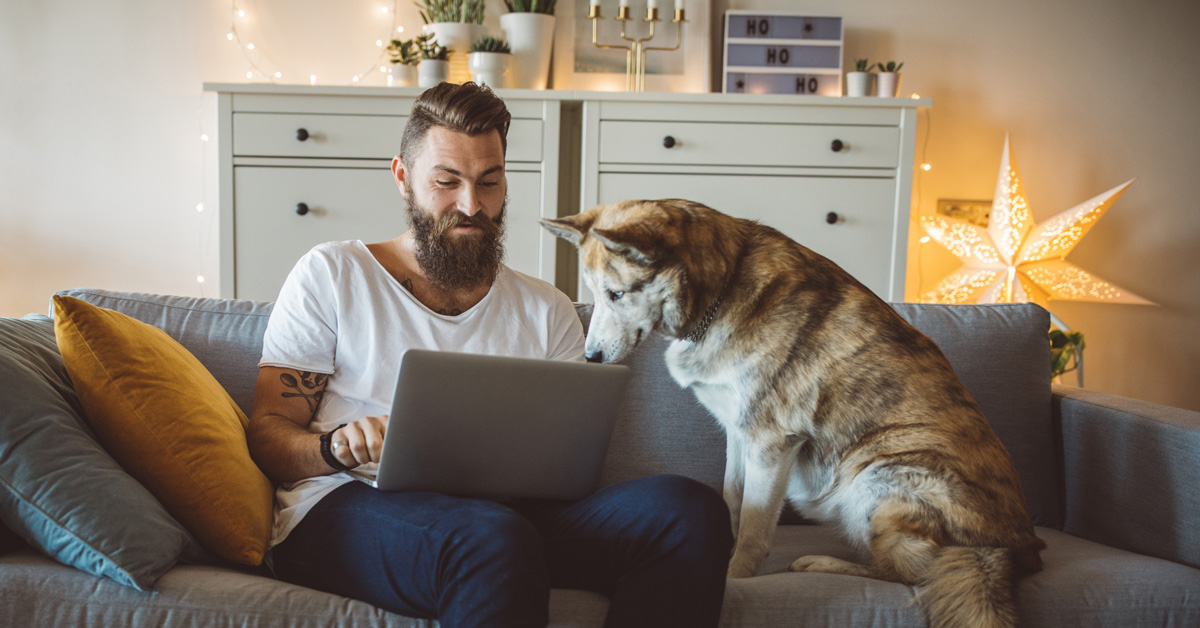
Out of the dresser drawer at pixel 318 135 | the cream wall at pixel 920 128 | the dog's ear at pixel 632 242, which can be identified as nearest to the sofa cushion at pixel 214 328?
the dog's ear at pixel 632 242

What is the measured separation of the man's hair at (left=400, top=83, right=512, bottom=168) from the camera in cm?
156

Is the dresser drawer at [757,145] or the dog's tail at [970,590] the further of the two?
the dresser drawer at [757,145]

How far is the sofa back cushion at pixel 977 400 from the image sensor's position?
1736 millimetres

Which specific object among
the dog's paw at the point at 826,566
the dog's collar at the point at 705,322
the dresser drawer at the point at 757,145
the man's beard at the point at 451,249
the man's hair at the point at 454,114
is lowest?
the dog's paw at the point at 826,566

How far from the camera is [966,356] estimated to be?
5.93 ft

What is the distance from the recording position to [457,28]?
2994mm

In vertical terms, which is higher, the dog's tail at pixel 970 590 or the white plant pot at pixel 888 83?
the white plant pot at pixel 888 83

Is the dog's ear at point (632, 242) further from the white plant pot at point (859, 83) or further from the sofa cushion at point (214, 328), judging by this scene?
the white plant pot at point (859, 83)

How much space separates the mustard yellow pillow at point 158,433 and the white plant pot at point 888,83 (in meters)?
2.58

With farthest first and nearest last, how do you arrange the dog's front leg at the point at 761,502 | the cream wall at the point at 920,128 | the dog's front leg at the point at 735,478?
the cream wall at the point at 920,128 → the dog's front leg at the point at 735,478 → the dog's front leg at the point at 761,502

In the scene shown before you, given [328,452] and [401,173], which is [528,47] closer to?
[401,173]

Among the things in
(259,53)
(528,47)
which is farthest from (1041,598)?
(259,53)

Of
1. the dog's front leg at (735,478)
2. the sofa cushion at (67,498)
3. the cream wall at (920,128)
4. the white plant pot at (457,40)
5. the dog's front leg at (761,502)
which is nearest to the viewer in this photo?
the sofa cushion at (67,498)

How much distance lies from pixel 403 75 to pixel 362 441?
2.05 m
